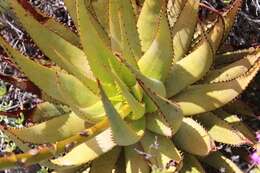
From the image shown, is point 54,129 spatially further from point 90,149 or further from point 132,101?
point 132,101

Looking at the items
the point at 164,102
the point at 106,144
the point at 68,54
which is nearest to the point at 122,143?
the point at 106,144

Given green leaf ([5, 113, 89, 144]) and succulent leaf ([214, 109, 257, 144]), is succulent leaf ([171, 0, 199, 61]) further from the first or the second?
green leaf ([5, 113, 89, 144])

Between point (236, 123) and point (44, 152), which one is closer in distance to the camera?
point (44, 152)

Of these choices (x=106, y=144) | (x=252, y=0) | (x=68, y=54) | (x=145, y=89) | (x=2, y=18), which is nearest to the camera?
(x=145, y=89)

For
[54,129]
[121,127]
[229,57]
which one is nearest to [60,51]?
[54,129]

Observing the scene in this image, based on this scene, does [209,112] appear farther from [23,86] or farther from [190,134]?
[23,86]

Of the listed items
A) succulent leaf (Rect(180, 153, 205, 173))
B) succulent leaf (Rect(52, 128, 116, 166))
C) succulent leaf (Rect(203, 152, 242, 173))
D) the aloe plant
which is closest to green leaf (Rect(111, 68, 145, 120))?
the aloe plant

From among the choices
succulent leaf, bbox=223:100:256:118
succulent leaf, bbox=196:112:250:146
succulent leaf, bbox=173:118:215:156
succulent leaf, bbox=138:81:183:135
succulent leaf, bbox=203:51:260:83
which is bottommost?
succulent leaf, bbox=223:100:256:118

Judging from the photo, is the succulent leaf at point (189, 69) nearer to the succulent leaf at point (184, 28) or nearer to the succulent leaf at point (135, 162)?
the succulent leaf at point (184, 28)
